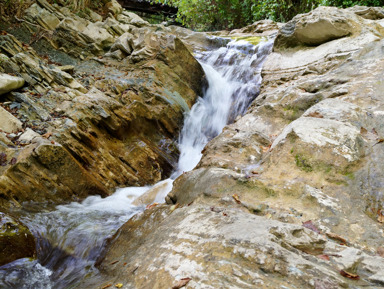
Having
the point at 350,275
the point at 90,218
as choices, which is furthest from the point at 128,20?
the point at 350,275

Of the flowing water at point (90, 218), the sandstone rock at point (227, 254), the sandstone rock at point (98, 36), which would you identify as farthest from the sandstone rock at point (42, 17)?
the sandstone rock at point (227, 254)

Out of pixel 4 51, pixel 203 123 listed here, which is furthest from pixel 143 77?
pixel 4 51

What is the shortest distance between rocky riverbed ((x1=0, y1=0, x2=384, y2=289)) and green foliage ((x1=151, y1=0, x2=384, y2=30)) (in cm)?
641

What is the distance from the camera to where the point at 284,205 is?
2.89 meters

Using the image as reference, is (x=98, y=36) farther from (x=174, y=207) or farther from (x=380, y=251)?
(x=380, y=251)

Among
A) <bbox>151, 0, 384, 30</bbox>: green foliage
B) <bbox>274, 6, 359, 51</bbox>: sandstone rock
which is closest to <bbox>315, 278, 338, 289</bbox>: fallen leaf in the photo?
<bbox>274, 6, 359, 51</bbox>: sandstone rock

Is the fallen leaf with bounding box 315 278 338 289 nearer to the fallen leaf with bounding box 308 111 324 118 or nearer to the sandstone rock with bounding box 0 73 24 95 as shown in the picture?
the fallen leaf with bounding box 308 111 324 118

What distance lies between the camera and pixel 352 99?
4.39m

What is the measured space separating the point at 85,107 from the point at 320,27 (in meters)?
5.85

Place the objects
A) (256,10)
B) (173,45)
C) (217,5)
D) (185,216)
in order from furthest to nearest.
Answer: (217,5), (256,10), (173,45), (185,216)

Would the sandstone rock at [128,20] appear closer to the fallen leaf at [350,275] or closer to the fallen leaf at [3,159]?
the fallen leaf at [3,159]

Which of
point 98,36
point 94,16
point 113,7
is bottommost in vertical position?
point 98,36

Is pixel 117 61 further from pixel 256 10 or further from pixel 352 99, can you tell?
pixel 256 10

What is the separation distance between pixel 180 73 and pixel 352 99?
547 cm
